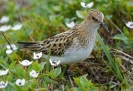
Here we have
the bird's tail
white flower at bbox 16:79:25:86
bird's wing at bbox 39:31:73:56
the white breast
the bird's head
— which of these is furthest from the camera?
the bird's tail

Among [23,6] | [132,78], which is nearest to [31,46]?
[132,78]

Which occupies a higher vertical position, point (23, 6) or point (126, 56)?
point (23, 6)

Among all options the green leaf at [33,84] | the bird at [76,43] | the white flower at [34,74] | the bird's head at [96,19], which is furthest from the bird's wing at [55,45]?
the green leaf at [33,84]

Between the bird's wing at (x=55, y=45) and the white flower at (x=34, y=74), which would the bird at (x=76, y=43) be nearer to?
the bird's wing at (x=55, y=45)

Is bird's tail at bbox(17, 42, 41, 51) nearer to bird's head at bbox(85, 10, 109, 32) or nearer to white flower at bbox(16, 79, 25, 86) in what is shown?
bird's head at bbox(85, 10, 109, 32)

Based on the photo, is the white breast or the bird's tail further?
the bird's tail

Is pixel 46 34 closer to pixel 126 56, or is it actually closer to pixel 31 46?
pixel 31 46

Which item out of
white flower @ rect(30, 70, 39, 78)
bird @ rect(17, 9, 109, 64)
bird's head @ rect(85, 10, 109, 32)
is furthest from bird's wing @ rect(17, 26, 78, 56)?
white flower @ rect(30, 70, 39, 78)

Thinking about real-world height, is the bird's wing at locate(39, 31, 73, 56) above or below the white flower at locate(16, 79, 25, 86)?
above
